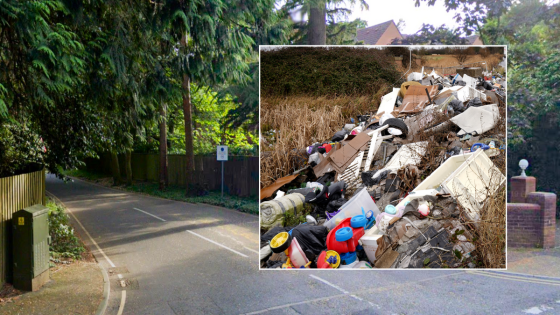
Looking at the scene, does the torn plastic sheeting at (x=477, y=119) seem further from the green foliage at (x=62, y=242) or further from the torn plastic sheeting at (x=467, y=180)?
the green foliage at (x=62, y=242)

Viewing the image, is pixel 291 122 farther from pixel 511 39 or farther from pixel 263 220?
pixel 511 39

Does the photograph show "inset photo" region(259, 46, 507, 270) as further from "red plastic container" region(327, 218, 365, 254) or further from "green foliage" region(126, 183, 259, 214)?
"green foliage" region(126, 183, 259, 214)

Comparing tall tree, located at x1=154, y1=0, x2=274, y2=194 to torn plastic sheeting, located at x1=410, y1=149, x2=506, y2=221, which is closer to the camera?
torn plastic sheeting, located at x1=410, y1=149, x2=506, y2=221

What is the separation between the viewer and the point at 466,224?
1788 mm

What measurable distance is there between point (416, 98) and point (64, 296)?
689 centimetres

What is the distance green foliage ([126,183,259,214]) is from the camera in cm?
1606

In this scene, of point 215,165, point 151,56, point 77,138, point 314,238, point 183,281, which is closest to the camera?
point 314,238

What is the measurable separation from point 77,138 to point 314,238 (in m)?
11.0

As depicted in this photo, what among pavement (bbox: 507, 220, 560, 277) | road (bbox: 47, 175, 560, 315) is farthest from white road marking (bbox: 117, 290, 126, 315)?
pavement (bbox: 507, 220, 560, 277)

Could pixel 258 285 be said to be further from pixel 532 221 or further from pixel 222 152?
pixel 222 152

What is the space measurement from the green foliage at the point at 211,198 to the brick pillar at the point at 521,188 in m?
7.60

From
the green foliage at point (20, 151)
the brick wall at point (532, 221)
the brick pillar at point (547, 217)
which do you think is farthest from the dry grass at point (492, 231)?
the brick pillar at point (547, 217)

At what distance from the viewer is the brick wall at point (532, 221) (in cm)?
1123


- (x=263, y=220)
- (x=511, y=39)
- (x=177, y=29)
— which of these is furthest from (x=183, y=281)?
Result: (x=511, y=39)
